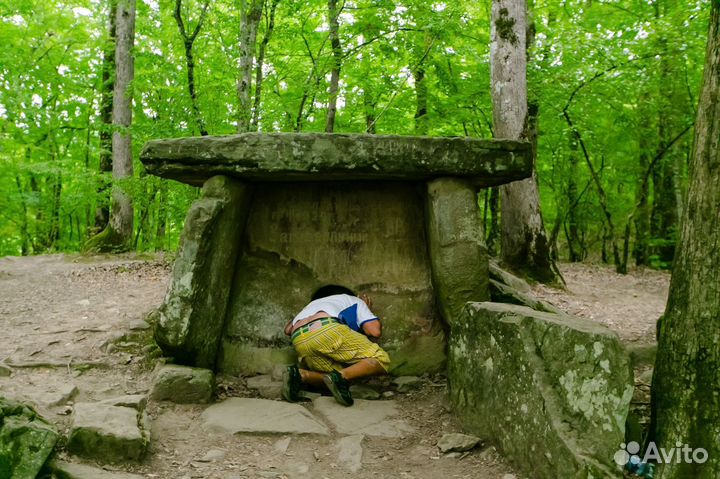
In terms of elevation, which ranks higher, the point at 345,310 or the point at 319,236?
the point at 319,236

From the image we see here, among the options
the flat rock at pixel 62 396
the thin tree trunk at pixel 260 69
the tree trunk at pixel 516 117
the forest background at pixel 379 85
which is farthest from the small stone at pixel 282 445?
the thin tree trunk at pixel 260 69

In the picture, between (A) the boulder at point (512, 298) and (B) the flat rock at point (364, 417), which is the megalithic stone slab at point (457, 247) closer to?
(A) the boulder at point (512, 298)

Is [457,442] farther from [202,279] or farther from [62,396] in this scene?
[62,396]

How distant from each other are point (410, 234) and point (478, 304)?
1693mm

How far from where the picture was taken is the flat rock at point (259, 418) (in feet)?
12.8

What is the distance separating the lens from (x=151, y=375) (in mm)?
4602

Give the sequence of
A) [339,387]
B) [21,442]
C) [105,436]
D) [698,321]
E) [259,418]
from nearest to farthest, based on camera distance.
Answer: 1. [21,442]
2. [698,321]
3. [105,436]
4. [259,418]
5. [339,387]

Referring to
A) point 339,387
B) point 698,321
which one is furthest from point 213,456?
point 698,321

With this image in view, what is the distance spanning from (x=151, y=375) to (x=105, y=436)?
144 centimetres

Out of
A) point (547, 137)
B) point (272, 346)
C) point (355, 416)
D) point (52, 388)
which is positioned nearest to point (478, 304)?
point (355, 416)

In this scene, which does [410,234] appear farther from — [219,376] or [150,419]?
[150,419]

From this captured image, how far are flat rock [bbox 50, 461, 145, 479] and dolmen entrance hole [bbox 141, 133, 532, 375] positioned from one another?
1568 millimetres

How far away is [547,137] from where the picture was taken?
12.1 meters

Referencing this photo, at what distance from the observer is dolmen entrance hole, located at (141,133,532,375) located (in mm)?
4590
